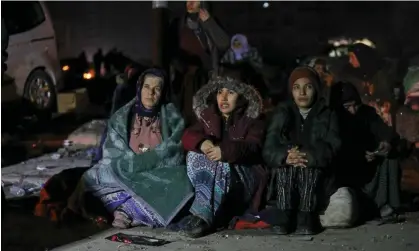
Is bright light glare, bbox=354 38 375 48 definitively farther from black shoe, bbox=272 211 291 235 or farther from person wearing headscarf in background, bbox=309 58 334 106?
black shoe, bbox=272 211 291 235

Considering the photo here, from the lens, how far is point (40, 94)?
602 centimetres

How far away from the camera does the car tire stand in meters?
5.93

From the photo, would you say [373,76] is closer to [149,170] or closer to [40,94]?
[149,170]

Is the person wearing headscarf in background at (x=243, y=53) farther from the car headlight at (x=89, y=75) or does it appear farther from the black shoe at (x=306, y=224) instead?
the black shoe at (x=306, y=224)

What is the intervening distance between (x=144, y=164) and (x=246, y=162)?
73 cm

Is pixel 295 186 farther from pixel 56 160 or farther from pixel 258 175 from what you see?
pixel 56 160

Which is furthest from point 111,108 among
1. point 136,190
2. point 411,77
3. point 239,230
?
point 411,77

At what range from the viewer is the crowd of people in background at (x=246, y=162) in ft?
13.6

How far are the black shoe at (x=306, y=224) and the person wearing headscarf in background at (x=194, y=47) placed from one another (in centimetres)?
197

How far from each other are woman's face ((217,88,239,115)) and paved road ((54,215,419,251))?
85 cm

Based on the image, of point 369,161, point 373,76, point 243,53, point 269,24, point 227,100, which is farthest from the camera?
point 243,53

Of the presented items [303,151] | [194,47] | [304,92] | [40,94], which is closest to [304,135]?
[303,151]

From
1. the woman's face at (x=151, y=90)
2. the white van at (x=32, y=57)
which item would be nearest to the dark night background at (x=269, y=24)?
the white van at (x=32, y=57)

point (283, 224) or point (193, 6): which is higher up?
point (193, 6)
